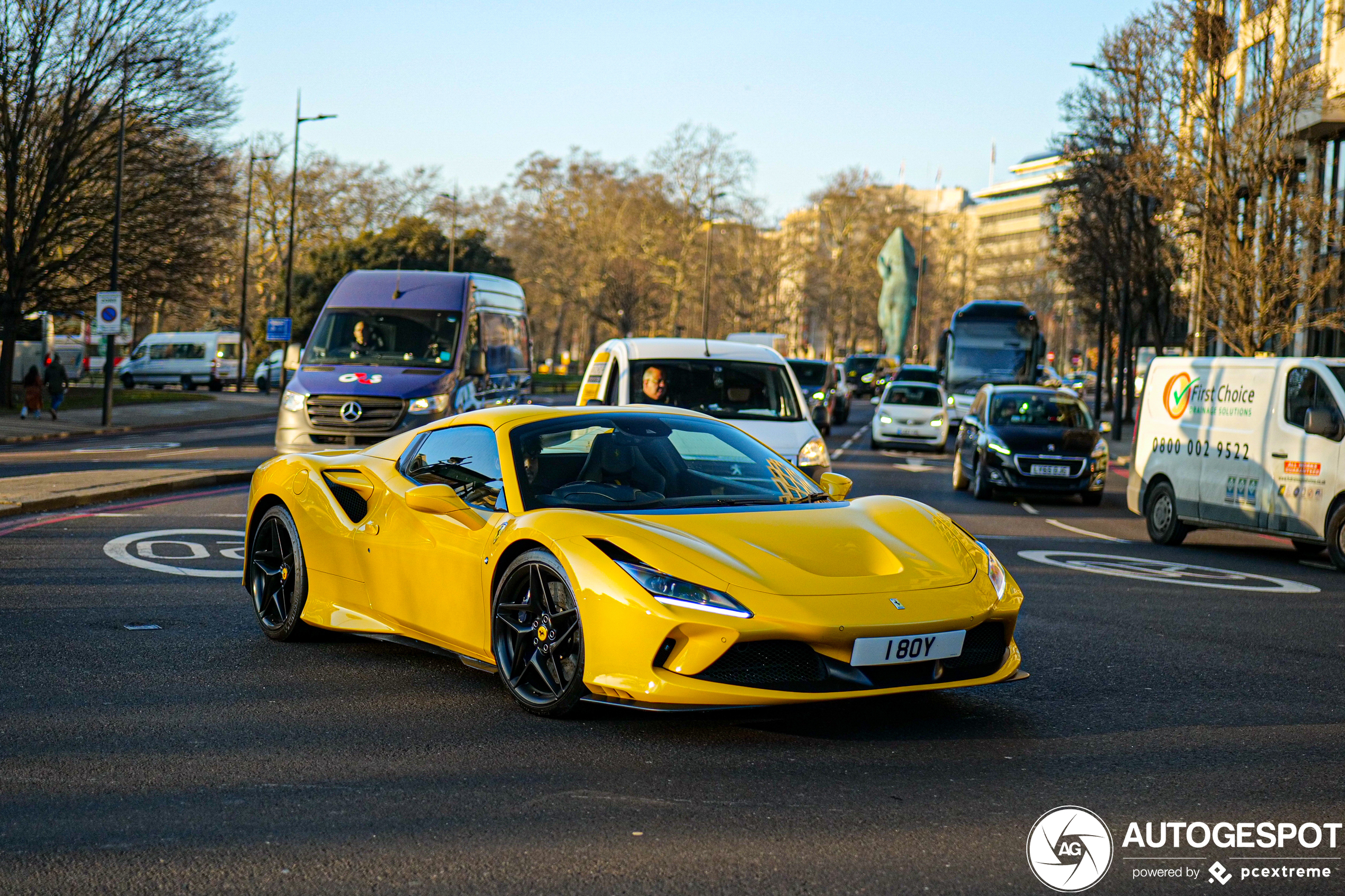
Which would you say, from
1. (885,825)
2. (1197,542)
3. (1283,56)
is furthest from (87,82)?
(885,825)

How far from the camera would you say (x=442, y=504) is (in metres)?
6.47

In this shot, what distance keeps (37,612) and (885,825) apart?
566 centimetres

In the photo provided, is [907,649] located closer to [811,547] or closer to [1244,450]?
[811,547]

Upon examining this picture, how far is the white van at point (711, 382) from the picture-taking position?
14.5 m

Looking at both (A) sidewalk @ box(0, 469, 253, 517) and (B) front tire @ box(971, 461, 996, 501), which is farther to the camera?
(B) front tire @ box(971, 461, 996, 501)

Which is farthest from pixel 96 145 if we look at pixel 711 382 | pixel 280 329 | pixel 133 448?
pixel 711 382

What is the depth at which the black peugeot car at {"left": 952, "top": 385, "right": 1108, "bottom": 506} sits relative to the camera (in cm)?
1980

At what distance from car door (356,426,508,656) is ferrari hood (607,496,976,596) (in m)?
0.75

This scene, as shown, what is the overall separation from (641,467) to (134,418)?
3325 cm

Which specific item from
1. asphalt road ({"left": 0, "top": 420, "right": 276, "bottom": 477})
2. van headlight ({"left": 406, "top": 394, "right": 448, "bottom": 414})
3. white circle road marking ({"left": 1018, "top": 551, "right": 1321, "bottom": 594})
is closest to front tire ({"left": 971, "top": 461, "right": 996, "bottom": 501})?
white circle road marking ({"left": 1018, "top": 551, "right": 1321, "bottom": 594})

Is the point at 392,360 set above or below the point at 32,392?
above

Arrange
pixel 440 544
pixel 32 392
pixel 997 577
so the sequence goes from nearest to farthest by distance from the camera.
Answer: pixel 997 577
pixel 440 544
pixel 32 392

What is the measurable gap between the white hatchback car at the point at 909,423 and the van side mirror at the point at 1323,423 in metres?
18.0

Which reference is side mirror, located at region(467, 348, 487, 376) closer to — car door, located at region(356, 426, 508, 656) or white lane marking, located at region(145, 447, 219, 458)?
white lane marking, located at region(145, 447, 219, 458)
